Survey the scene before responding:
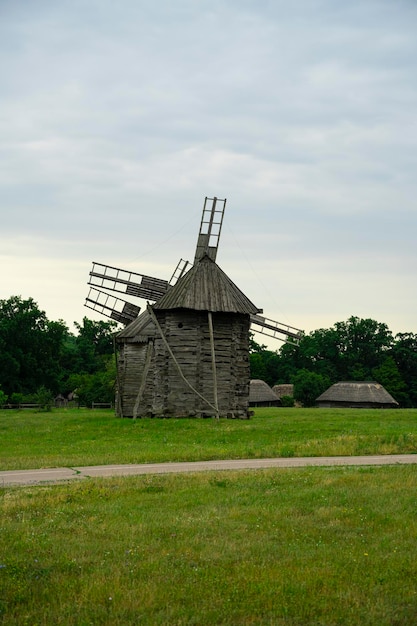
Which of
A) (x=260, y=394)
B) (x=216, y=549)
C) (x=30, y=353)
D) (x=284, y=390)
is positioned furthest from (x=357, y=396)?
(x=216, y=549)

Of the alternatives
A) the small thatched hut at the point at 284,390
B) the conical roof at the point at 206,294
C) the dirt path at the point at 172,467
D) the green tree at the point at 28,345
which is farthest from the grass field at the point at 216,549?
the small thatched hut at the point at 284,390

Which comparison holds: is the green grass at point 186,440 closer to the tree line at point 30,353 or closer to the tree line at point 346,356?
the tree line at point 30,353

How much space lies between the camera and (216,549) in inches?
499

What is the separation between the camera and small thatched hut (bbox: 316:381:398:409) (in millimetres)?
83562

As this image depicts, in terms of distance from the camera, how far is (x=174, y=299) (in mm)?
43344

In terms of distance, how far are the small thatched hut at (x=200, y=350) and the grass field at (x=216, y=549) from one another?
22.4 m

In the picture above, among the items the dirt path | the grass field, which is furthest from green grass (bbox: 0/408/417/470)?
the grass field

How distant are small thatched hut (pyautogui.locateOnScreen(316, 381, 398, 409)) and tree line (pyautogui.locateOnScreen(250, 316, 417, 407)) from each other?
1530 centimetres

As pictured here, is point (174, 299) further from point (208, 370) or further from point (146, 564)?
point (146, 564)

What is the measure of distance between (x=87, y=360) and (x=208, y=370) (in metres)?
76.3

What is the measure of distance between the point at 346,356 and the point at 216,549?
A: 97.2 meters

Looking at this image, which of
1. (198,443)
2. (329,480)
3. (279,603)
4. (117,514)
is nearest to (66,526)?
(117,514)

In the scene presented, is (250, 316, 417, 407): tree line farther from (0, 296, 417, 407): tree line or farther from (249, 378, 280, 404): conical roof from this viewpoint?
(249, 378, 280, 404): conical roof

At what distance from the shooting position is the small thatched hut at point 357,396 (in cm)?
8356
